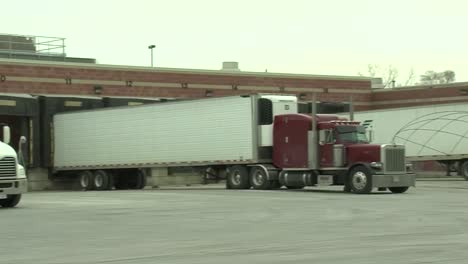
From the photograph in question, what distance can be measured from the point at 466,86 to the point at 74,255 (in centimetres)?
5349

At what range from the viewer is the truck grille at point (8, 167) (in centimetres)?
2016

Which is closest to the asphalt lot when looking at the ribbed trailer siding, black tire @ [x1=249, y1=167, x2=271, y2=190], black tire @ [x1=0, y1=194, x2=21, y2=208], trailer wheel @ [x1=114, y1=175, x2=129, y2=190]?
black tire @ [x1=0, y1=194, x2=21, y2=208]

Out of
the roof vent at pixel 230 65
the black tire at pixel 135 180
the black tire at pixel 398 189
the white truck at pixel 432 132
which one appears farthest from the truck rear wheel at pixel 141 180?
the roof vent at pixel 230 65

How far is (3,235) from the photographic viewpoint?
1384 centimetres

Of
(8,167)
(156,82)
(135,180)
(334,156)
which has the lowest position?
(135,180)

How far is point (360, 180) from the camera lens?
90.6 feet

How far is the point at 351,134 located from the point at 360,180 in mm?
2127

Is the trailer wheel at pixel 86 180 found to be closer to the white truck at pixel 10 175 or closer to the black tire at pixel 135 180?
the black tire at pixel 135 180

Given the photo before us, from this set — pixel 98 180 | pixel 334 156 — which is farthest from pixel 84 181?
pixel 334 156

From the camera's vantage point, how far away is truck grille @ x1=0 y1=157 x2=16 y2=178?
66.1ft

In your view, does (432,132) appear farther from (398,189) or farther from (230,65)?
(230,65)

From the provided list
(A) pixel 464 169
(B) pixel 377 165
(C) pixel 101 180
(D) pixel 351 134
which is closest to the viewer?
(B) pixel 377 165

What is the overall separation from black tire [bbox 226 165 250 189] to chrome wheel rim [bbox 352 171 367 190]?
533 centimetres

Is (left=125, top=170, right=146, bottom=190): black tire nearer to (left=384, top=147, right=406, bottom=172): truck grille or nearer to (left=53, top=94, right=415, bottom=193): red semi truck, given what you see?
(left=53, top=94, right=415, bottom=193): red semi truck
